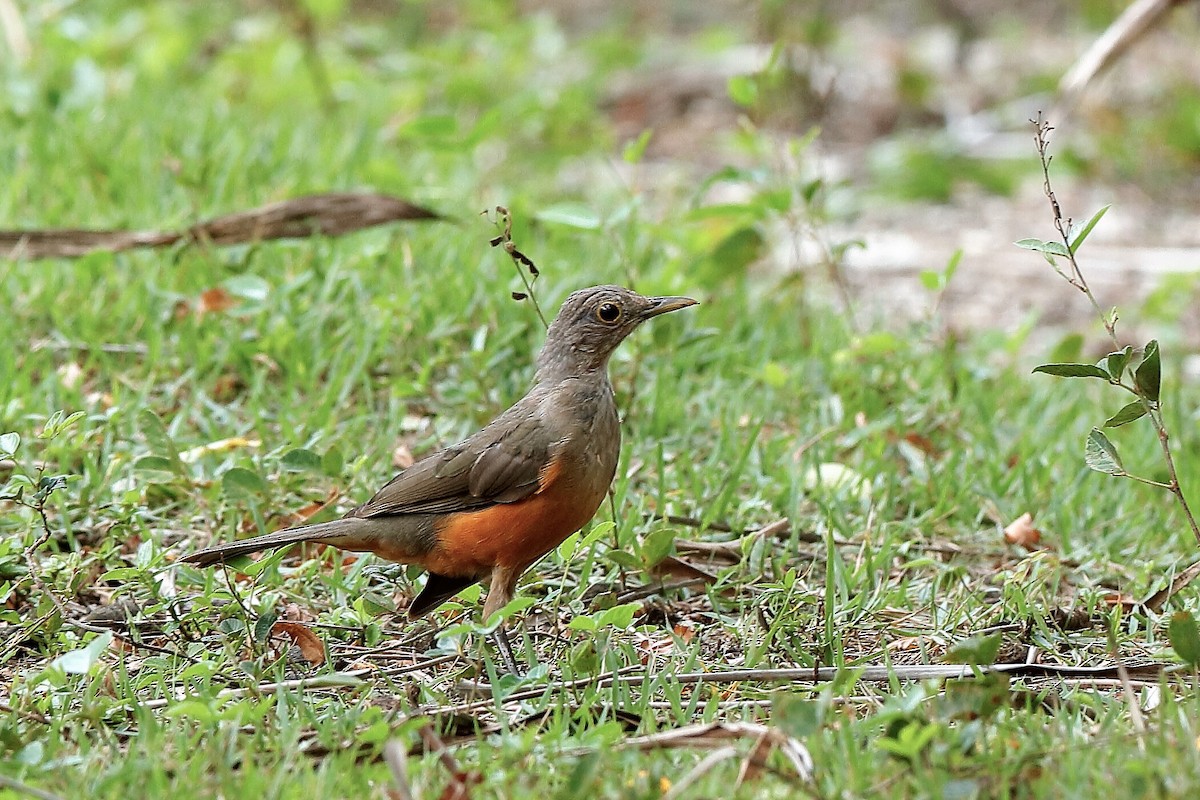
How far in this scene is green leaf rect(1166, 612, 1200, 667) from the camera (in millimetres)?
3502

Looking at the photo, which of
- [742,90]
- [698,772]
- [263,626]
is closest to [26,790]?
[263,626]

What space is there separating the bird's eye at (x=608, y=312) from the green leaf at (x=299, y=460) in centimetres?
97

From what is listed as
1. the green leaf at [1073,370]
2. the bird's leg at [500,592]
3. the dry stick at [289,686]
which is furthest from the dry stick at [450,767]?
the green leaf at [1073,370]

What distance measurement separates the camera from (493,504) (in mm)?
4047

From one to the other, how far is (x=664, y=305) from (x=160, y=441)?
170cm

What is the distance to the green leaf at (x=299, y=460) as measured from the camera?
4406mm

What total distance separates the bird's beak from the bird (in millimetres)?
53

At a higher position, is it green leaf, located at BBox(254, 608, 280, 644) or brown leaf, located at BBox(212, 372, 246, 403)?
brown leaf, located at BBox(212, 372, 246, 403)

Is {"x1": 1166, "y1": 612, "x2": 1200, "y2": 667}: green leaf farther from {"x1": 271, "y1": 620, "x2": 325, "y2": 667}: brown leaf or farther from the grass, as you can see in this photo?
{"x1": 271, "y1": 620, "x2": 325, "y2": 667}: brown leaf

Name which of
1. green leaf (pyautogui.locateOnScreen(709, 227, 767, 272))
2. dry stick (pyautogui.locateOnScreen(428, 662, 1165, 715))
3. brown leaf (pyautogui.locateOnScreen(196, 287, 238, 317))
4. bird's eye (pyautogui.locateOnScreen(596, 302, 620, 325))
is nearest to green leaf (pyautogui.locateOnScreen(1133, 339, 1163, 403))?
dry stick (pyautogui.locateOnScreen(428, 662, 1165, 715))

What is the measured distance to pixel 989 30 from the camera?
14.0m

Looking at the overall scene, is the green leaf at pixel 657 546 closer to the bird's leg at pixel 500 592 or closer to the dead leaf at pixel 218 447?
the bird's leg at pixel 500 592

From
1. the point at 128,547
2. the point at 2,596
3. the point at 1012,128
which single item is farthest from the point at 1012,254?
the point at 2,596

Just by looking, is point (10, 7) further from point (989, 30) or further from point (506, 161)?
point (989, 30)
